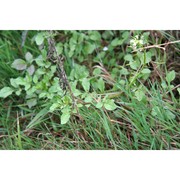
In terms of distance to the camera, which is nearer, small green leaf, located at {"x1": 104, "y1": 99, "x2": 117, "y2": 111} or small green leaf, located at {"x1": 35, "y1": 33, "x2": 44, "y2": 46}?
small green leaf, located at {"x1": 104, "y1": 99, "x2": 117, "y2": 111}

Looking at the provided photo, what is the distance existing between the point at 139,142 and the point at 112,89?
27cm

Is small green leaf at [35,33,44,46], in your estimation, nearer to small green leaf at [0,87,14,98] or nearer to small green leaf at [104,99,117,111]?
small green leaf at [0,87,14,98]

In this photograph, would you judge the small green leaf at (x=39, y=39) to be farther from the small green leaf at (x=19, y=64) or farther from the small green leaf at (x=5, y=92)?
the small green leaf at (x=5, y=92)

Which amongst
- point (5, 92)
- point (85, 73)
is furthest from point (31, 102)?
point (85, 73)

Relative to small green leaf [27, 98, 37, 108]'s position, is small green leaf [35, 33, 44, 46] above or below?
above

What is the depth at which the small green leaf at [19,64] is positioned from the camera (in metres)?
1.91

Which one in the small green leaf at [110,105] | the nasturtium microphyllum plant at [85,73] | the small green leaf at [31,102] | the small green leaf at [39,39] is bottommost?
the small green leaf at [31,102]

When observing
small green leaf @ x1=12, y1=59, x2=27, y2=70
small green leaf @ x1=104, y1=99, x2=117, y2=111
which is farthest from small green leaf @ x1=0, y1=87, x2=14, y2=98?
small green leaf @ x1=104, y1=99, x2=117, y2=111

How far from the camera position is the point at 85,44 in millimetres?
2020

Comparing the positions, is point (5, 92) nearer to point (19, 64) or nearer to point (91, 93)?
point (19, 64)

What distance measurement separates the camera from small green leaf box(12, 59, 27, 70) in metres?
1.91

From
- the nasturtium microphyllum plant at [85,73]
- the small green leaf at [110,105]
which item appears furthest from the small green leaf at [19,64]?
the small green leaf at [110,105]

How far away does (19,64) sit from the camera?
6.30 ft

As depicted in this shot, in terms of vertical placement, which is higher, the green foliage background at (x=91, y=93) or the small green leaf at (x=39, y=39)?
the small green leaf at (x=39, y=39)
